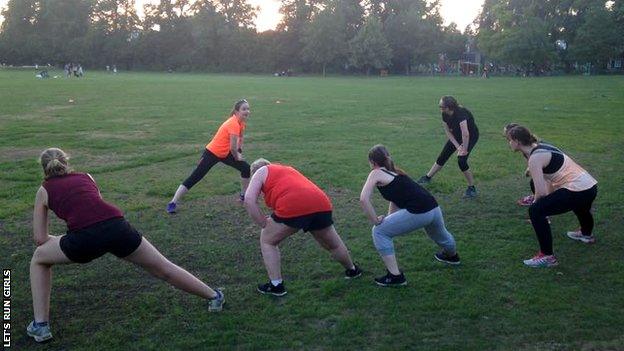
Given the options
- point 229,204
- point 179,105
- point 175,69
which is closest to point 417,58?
point 175,69

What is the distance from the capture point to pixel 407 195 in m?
5.61

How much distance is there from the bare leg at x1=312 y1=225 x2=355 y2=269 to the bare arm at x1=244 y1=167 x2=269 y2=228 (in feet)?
1.90

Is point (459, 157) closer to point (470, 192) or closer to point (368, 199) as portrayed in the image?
point (470, 192)

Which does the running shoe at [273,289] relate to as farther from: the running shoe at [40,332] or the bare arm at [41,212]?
the bare arm at [41,212]

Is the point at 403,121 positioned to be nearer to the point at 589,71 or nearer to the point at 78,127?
the point at 78,127

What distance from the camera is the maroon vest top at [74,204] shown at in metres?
4.47

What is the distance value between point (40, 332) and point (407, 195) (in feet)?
11.6

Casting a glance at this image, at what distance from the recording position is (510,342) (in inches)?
181

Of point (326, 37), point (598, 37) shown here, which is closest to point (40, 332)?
point (598, 37)

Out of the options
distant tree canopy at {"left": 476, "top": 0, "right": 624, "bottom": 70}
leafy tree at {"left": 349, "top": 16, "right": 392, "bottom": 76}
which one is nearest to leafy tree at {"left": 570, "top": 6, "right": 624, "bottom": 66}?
distant tree canopy at {"left": 476, "top": 0, "right": 624, "bottom": 70}

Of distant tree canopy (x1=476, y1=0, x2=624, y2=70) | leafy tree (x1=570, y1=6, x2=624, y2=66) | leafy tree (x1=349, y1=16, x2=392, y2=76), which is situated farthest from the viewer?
leafy tree (x1=349, y1=16, x2=392, y2=76)

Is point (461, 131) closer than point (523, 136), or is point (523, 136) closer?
point (523, 136)

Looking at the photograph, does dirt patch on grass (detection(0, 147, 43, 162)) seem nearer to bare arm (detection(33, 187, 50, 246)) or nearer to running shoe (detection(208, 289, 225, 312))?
bare arm (detection(33, 187, 50, 246))

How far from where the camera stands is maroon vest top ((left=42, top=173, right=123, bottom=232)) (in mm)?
4469
